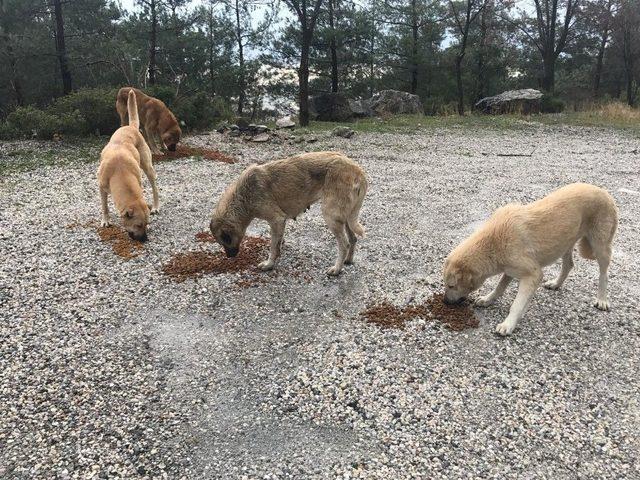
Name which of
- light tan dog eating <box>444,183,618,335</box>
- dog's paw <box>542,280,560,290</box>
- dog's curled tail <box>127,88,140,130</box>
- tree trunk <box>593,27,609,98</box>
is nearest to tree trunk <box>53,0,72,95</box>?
dog's curled tail <box>127,88,140,130</box>

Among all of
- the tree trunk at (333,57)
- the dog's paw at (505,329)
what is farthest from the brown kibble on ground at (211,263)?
the tree trunk at (333,57)

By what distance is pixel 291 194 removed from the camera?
6812mm

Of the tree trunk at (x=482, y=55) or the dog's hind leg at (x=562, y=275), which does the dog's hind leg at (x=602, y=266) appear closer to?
the dog's hind leg at (x=562, y=275)

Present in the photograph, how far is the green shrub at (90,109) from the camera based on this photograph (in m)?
16.5

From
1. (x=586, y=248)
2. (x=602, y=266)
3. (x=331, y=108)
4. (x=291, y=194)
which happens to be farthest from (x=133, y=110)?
(x=331, y=108)

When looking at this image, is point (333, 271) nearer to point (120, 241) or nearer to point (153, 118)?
point (120, 241)

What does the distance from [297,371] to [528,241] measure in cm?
309

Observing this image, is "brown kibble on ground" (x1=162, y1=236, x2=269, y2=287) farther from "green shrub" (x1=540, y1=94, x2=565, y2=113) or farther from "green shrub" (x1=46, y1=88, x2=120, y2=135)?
"green shrub" (x1=540, y1=94, x2=565, y2=113)

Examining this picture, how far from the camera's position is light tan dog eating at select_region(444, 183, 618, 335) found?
5.44 meters

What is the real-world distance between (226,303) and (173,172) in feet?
26.0

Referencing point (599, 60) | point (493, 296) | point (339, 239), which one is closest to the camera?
point (493, 296)

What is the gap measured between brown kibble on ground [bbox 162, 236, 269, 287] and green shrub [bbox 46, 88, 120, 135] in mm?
11452

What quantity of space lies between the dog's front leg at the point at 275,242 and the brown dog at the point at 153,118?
357 inches

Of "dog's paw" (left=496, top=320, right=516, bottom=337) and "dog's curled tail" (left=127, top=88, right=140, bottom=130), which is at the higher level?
"dog's curled tail" (left=127, top=88, right=140, bottom=130)
